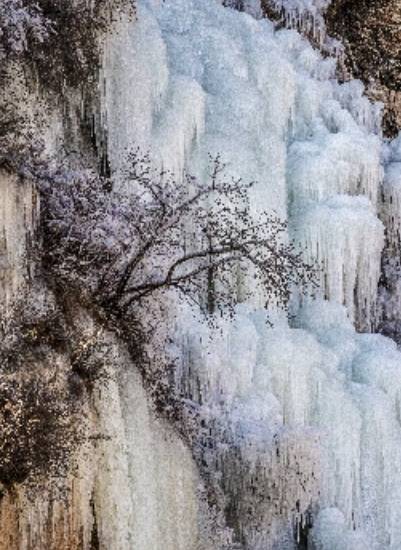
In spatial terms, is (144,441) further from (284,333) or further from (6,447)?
(284,333)

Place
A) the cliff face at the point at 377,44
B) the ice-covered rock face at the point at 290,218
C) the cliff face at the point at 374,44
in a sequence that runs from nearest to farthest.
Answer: the ice-covered rock face at the point at 290,218, the cliff face at the point at 374,44, the cliff face at the point at 377,44

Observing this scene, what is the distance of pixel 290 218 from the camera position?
10.0 m

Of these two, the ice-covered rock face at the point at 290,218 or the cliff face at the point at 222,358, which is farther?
the ice-covered rock face at the point at 290,218

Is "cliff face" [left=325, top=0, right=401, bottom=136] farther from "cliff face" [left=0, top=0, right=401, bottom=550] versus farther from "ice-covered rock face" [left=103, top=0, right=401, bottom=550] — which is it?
"ice-covered rock face" [left=103, top=0, right=401, bottom=550]

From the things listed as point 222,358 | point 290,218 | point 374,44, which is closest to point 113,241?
point 222,358

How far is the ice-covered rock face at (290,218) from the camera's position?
852 centimetres

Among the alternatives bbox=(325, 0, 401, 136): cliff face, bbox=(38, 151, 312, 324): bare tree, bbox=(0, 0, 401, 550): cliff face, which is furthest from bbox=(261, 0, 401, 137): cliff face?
bbox=(38, 151, 312, 324): bare tree

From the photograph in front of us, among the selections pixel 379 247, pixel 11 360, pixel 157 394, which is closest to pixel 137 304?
pixel 157 394

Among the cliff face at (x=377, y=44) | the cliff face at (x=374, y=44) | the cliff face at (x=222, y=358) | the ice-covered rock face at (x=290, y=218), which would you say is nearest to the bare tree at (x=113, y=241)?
the cliff face at (x=222, y=358)

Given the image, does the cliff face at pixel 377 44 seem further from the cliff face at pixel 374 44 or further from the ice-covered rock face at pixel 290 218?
the ice-covered rock face at pixel 290 218

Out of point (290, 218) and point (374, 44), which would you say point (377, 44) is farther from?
point (290, 218)

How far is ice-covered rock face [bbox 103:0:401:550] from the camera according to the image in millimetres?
8523

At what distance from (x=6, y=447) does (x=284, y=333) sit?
12.2 ft

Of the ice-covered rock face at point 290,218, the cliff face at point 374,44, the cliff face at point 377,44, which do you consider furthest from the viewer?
the cliff face at point 377,44
